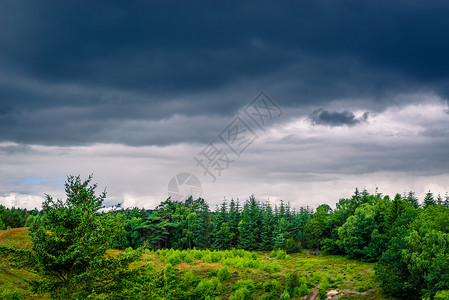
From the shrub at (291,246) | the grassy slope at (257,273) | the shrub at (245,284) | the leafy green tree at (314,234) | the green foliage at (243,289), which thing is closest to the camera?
the grassy slope at (257,273)

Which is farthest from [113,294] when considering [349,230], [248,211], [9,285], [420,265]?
[248,211]

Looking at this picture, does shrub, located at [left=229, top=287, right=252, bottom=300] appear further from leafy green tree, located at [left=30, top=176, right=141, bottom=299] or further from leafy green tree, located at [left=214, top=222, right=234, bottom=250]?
leafy green tree, located at [left=214, top=222, right=234, bottom=250]

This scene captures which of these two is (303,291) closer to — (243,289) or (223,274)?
(243,289)

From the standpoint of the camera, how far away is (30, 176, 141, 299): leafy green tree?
51.2 feet

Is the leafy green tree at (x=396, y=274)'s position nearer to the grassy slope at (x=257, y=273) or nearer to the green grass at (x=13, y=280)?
the grassy slope at (x=257, y=273)

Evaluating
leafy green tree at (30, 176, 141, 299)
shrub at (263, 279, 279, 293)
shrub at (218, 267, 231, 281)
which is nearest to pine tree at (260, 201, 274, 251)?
shrub at (218, 267, 231, 281)

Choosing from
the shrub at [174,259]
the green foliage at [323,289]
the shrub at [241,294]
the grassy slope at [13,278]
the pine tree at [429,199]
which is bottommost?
the shrub at [241,294]

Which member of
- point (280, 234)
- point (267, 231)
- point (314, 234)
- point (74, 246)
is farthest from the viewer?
point (267, 231)

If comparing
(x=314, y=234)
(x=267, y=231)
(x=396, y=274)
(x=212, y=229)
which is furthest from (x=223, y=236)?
(x=396, y=274)

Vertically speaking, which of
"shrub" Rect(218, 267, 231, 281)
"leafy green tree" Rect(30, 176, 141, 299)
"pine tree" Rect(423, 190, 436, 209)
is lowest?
"shrub" Rect(218, 267, 231, 281)

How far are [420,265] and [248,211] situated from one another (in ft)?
195

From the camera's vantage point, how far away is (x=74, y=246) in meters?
15.7

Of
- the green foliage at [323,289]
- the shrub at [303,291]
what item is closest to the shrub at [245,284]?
the shrub at [303,291]

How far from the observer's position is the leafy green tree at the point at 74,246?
15617 mm
